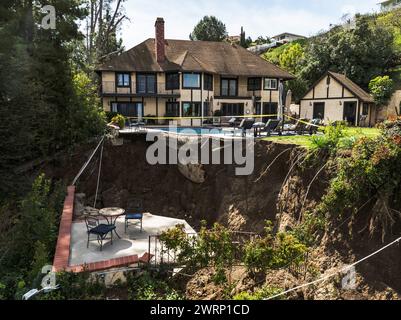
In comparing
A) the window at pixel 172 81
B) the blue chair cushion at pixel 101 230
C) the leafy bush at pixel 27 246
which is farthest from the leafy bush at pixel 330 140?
the window at pixel 172 81

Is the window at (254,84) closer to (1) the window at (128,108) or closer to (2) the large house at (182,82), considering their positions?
(2) the large house at (182,82)

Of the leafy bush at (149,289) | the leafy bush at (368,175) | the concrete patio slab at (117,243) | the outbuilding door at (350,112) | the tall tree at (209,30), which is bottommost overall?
the leafy bush at (149,289)

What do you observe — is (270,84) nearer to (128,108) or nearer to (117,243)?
(128,108)

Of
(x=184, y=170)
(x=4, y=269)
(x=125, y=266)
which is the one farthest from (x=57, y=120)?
(x=125, y=266)

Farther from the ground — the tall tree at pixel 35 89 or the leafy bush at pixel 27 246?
the tall tree at pixel 35 89

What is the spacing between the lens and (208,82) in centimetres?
2952

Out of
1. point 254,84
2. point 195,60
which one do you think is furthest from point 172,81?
point 254,84

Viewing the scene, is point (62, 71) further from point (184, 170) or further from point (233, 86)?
point (233, 86)

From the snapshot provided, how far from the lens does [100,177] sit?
1677 centimetres

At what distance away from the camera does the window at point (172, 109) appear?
95.3 ft

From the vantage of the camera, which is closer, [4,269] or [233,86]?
[4,269]

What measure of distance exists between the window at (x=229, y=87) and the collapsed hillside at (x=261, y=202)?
15.6 metres
